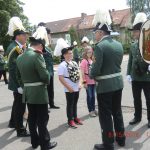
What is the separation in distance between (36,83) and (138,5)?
52335mm

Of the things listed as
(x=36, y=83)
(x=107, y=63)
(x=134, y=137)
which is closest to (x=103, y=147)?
(x=134, y=137)

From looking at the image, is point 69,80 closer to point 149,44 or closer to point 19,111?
point 19,111

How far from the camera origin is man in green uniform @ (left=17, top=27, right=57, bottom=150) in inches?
193

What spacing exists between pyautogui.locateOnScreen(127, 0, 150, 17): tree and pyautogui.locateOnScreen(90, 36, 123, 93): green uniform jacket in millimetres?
51607

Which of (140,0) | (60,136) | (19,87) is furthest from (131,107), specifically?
(140,0)

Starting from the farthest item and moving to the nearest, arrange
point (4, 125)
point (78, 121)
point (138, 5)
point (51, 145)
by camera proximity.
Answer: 1. point (138, 5)
2. point (4, 125)
3. point (78, 121)
4. point (51, 145)

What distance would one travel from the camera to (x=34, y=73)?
4.96 m

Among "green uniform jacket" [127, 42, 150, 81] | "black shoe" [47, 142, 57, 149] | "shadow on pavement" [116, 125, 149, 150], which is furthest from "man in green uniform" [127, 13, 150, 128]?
"black shoe" [47, 142, 57, 149]

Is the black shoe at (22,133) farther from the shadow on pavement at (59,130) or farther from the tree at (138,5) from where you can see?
the tree at (138,5)

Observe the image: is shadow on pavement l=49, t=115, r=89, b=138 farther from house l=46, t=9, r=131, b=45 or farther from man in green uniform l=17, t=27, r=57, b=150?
house l=46, t=9, r=131, b=45

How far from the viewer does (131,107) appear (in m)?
7.85

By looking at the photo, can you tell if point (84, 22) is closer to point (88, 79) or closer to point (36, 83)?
point (88, 79)

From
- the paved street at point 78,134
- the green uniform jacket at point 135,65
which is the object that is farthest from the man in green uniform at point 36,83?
the green uniform jacket at point 135,65

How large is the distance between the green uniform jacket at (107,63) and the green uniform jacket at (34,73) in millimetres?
740
